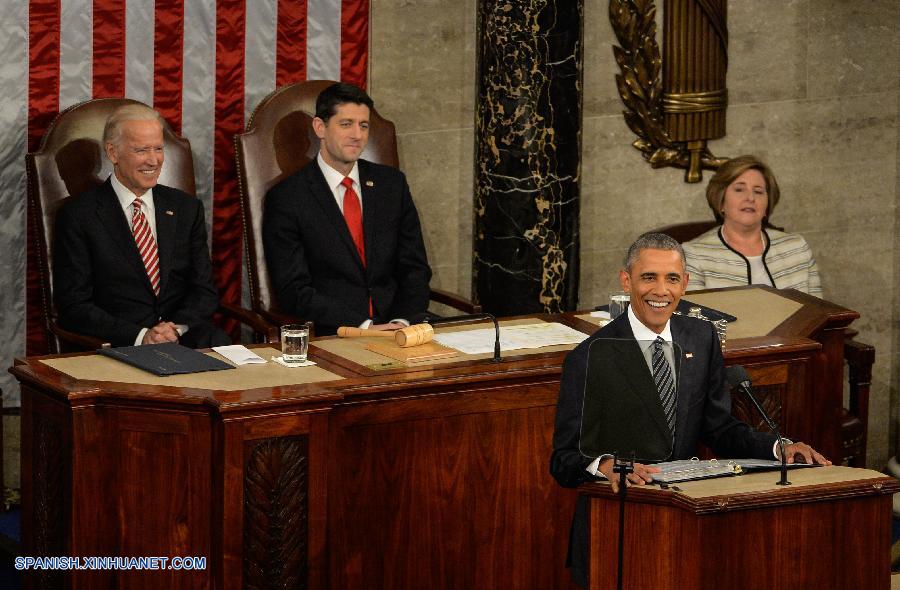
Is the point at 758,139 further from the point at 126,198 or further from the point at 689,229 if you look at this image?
the point at 126,198

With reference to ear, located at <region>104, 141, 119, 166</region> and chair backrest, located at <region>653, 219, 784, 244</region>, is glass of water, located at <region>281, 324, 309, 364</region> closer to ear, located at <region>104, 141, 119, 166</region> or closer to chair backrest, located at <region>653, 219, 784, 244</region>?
ear, located at <region>104, 141, 119, 166</region>

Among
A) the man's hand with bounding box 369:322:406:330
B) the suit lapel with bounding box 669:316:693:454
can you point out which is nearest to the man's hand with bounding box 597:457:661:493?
the suit lapel with bounding box 669:316:693:454

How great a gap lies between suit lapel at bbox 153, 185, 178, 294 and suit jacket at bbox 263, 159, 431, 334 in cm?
38

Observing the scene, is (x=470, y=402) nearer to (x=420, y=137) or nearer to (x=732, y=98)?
(x=420, y=137)

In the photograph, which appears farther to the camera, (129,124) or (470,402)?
(129,124)

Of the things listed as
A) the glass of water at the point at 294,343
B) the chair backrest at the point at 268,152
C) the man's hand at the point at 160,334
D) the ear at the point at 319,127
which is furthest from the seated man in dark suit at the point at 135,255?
the glass of water at the point at 294,343

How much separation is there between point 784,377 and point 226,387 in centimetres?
196

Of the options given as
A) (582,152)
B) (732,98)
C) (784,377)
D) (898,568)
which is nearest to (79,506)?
(784,377)

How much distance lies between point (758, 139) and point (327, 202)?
2441mm

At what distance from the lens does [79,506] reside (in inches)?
170

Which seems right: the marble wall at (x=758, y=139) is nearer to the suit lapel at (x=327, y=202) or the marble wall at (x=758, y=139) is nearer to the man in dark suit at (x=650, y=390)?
the suit lapel at (x=327, y=202)

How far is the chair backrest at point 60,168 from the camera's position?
5742 mm

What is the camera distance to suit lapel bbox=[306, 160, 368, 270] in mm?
6016

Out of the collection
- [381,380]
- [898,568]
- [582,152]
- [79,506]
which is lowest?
[898,568]
